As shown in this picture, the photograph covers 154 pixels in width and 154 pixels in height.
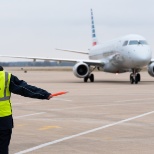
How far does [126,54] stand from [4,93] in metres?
28.0

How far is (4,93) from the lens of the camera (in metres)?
5.53

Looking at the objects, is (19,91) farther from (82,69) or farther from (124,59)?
(82,69)

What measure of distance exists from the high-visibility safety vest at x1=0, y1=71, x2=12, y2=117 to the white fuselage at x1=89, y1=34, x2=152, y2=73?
26.6 meters

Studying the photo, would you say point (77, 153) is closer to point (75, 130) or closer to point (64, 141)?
point (64, 141)

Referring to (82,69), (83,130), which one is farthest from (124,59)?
(83,130)

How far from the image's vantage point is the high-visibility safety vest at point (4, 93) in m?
5.45

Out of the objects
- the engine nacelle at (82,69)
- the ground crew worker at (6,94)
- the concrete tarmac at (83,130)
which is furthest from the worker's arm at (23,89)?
the engine nacelle at (82,69)

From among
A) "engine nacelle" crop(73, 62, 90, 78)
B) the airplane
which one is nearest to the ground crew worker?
the airplane

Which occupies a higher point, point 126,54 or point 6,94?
point 126,54

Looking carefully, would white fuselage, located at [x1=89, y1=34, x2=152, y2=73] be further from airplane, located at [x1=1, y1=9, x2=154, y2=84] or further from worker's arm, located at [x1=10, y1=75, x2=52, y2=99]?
worker's arm, located at [x1=10, y1=75, x2=52, y2=99]

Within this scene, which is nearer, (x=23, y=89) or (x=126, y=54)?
(x=23, y=89)

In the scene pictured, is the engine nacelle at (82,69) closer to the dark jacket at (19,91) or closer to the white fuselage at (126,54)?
the white fuselage at (126,54)

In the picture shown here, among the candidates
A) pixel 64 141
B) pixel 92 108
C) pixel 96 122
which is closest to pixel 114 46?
pixel 92 108

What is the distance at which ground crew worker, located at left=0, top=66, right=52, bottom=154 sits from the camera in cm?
544
